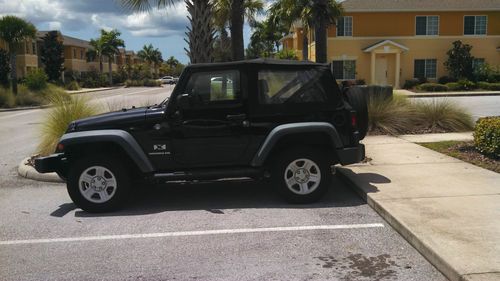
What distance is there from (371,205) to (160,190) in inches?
122

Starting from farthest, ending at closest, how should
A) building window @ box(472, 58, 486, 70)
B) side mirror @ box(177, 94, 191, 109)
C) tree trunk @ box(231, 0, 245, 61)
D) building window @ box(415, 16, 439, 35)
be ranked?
building window @ box(415, 16, 439, 35)
building window @ box(472, 58, 486, 70)
tree trunk @ box(231, 0, 245, 61)
side mirror @ box(177, 94, 191, 109)

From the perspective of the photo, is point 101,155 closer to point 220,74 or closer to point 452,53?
point 220,74

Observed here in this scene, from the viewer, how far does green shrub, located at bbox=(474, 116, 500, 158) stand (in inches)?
337

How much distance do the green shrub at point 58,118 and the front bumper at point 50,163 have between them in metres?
3.42

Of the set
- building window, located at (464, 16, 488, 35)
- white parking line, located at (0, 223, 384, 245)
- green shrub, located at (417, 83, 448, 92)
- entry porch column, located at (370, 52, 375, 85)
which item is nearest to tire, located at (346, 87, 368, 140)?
white parking line, located at (0, 223, 384, 245)

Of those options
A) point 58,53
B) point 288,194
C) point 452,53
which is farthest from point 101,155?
point 58,53

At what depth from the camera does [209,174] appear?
21.7ft

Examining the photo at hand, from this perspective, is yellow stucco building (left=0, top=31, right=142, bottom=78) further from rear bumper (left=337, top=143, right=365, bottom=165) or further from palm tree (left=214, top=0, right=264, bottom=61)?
rear bumper (left=337, top=143, right=365, bottom=165)

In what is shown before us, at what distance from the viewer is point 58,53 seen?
60.5m

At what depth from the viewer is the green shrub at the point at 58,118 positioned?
10.2 m

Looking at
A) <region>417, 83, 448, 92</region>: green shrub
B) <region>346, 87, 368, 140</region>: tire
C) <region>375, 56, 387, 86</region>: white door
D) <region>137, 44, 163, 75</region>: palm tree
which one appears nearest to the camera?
<region>346, 87, 368, 140</region>: tire

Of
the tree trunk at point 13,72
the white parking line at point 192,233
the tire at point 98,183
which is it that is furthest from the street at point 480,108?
the tree trunk at point 13,72

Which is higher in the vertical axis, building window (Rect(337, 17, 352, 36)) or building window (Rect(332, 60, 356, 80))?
building window (Rect(337, 17, 352, 36))

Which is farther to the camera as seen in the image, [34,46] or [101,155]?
[34,46]
